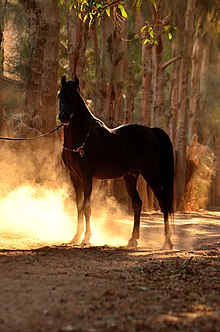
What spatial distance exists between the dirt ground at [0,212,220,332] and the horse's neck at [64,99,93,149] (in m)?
1.68

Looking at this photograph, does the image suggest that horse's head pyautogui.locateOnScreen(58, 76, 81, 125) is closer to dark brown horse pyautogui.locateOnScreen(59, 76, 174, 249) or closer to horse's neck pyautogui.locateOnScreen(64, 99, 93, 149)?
dark brown horse pyautogui.locateOnScreen(59, 76, 174, 249)

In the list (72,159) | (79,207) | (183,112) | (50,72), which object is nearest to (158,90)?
(183,112)

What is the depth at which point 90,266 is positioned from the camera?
727cm

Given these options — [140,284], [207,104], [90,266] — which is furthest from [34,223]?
[207,104]

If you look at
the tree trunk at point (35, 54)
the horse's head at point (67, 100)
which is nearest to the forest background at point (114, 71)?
the tree trunk at point (35, 54)

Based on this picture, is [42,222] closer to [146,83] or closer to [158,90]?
[146,83]

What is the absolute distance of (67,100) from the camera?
9469 millimetres

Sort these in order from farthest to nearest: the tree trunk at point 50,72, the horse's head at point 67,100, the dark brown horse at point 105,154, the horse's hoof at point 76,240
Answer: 1. the tree trunk at point 50,72
2. the horse's hoof at point 76,240
3. the dark brown horse at point 105,154
4. the horse's head at point 67,100

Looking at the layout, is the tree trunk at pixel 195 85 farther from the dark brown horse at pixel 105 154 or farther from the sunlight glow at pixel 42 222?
the dark brown horse at pixel 105 154

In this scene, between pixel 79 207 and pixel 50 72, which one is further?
pixel 50 72

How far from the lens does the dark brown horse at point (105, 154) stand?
9680mm

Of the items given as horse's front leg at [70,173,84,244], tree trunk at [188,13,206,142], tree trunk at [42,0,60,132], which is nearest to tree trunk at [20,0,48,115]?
tree trunk at [42,0,60,132]

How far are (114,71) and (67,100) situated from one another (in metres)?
11.5

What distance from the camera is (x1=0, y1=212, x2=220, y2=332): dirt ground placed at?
4.45 meters
